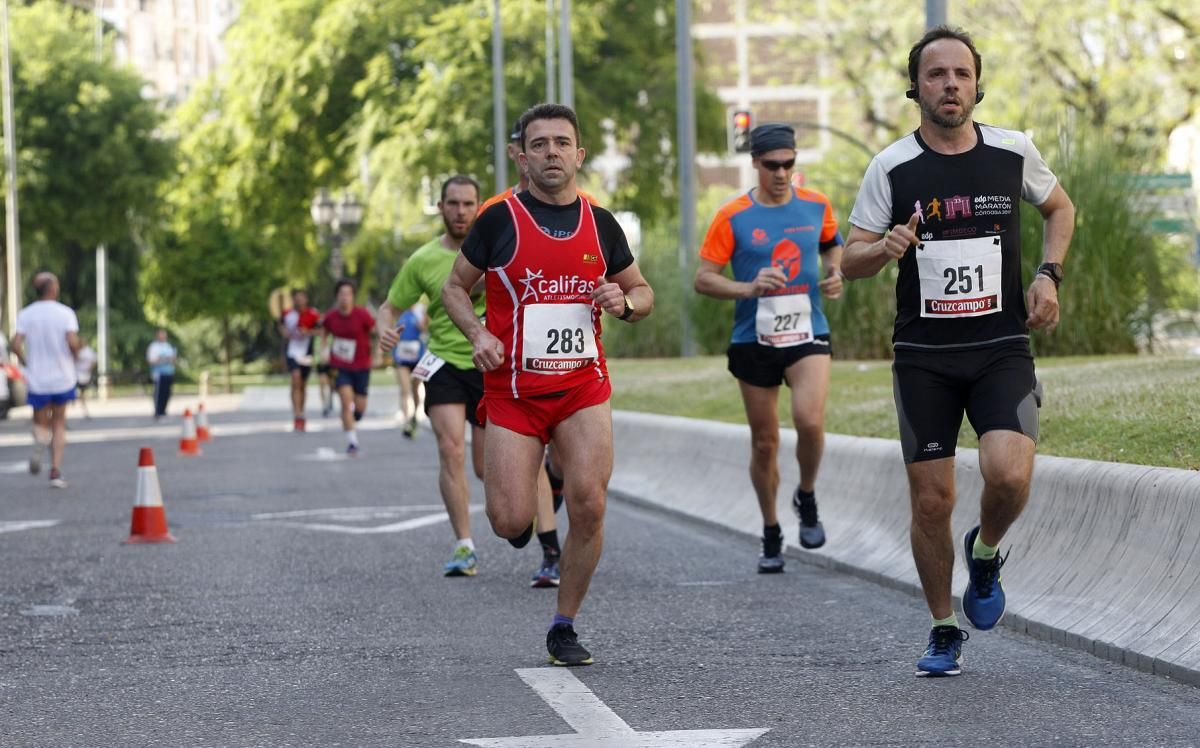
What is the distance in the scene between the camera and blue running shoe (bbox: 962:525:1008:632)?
7.29 m

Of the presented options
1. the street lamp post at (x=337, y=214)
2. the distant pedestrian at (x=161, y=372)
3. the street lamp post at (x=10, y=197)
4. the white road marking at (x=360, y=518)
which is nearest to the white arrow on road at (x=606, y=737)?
the white road marking at (x=360, y=518)

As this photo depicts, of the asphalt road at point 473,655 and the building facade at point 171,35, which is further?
the building facade at point 171,35

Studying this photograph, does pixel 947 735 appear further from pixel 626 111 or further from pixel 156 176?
pixel 156 176

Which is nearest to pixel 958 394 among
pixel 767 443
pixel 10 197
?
pixel 767 443

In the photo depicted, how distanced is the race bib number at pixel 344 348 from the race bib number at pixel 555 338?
17.5m

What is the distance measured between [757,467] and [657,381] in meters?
13.6

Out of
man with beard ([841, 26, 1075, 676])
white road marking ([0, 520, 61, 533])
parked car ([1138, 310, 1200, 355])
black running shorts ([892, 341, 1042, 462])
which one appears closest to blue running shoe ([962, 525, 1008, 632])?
man with beard ([841, 26, 1075, 676])

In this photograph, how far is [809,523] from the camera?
1086 cm

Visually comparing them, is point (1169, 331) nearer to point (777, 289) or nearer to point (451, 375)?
point (777, 289)

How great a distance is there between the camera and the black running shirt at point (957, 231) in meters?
7.07

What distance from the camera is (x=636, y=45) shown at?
148 ft

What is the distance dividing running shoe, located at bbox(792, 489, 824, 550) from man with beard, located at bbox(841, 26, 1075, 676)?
3533 millimetres

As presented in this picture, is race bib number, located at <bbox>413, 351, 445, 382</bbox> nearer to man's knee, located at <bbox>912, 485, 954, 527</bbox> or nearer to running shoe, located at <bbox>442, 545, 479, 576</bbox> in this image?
running shoe, located at <bbox>442, 545, 479, 576</bbox>

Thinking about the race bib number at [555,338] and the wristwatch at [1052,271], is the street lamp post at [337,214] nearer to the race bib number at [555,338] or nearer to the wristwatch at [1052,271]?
the race bib number at [555,338]
